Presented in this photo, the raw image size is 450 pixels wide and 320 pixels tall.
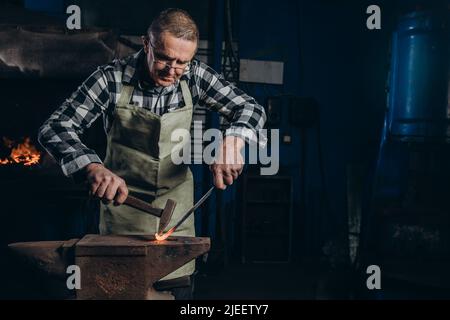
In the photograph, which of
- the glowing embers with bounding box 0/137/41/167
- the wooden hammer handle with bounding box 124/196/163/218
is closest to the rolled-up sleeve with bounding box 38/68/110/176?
the wooden hammer handle with bounding box 124/196/163/218

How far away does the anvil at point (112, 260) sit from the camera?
6.64 feet

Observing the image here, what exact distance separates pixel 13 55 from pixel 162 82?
216 cm

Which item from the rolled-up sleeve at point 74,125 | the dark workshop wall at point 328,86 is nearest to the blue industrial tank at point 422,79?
the dark workshop wall at point 328,86

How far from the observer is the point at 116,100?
2855 millimetres

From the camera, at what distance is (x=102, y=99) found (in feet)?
9.16

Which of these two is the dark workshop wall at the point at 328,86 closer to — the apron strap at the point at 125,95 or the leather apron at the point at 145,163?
the leather apron at the point at 145,163

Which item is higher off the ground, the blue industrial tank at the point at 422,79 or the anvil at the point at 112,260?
the blue industrial tank at the point at 422,79

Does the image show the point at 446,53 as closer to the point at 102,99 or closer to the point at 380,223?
the point at 380,223

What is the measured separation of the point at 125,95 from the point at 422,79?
11.7 ft

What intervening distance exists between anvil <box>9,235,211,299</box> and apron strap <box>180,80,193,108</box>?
1.07 m

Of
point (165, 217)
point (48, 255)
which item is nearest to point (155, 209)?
point (165, 217)

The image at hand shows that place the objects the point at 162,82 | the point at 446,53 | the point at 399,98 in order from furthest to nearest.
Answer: the point at 399,98, the point at 446,53, the point at 162,82

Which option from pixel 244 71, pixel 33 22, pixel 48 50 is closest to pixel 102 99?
pixel 48 50

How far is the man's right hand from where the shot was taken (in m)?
2.24
